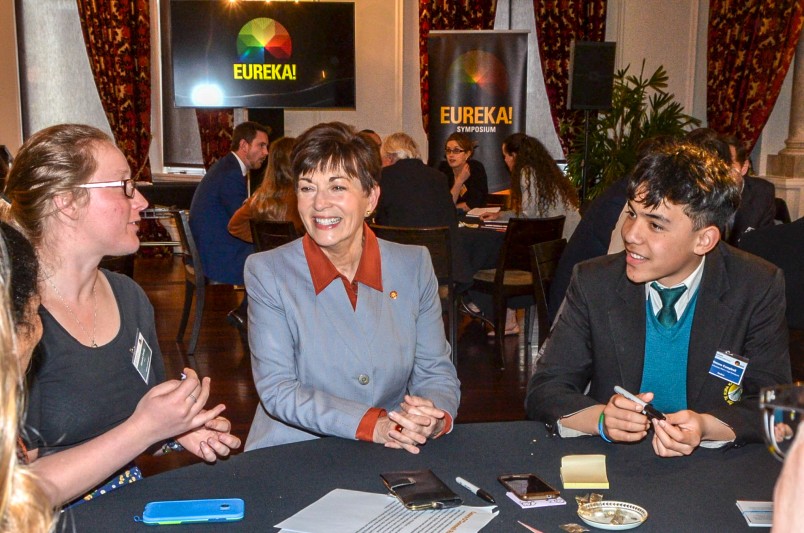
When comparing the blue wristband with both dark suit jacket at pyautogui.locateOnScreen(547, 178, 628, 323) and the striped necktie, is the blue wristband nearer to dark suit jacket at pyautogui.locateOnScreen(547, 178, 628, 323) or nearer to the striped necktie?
the striped necktie

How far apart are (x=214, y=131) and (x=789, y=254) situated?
7.03m

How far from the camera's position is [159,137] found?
1010cm

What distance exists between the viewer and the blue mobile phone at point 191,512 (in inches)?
62.2

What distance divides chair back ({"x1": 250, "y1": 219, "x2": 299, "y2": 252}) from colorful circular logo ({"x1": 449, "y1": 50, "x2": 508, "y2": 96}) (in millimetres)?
4142

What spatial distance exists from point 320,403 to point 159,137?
334 inches

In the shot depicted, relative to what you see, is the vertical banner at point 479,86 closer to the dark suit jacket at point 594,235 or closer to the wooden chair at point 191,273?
the wooden chair at point 191,273

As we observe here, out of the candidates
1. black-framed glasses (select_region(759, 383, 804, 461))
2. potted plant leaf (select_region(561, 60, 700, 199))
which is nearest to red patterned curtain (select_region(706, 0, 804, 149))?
potted plant leaf (select_region(561, 60, 700, 199))

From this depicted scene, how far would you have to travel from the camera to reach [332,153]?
2518mm

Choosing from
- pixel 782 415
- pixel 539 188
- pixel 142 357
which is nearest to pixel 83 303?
pixel 142 357

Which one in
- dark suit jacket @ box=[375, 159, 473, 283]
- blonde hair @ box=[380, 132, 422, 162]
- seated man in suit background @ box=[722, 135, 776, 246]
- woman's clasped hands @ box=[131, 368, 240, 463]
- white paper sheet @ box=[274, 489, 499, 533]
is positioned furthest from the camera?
blonde hair @ box=[380, 132, 422, 162]

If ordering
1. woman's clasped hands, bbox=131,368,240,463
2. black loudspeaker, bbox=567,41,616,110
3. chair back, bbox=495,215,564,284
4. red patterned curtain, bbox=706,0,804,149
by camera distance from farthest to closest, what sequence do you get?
red patterned curtain, bbox=706,0,804,149
black loudspeaker, bbox=567,41,616,110
chair back, bbox=495,215,564,284
woman's clasped hands, bbox=131,368,240,463

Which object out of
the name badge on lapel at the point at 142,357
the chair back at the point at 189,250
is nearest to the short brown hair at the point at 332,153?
the name badge on lapel at the point at 142,357

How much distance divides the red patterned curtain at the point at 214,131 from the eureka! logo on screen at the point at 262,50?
0.85 meters

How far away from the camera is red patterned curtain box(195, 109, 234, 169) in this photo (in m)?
9.61
